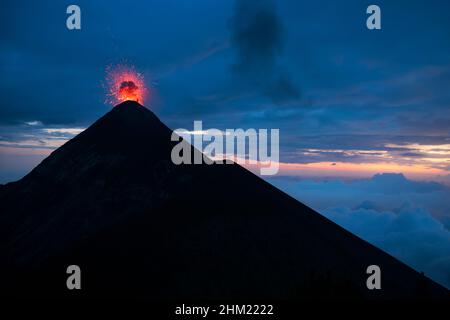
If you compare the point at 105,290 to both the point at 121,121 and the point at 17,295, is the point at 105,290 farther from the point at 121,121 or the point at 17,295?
the point at 121,121

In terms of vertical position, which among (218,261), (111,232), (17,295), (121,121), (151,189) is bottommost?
(17,295)

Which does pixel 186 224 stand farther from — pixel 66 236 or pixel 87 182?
pixel 87 182

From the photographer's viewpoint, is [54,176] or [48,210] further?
[54,176]

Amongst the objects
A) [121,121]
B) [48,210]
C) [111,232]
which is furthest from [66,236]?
[121,121]
